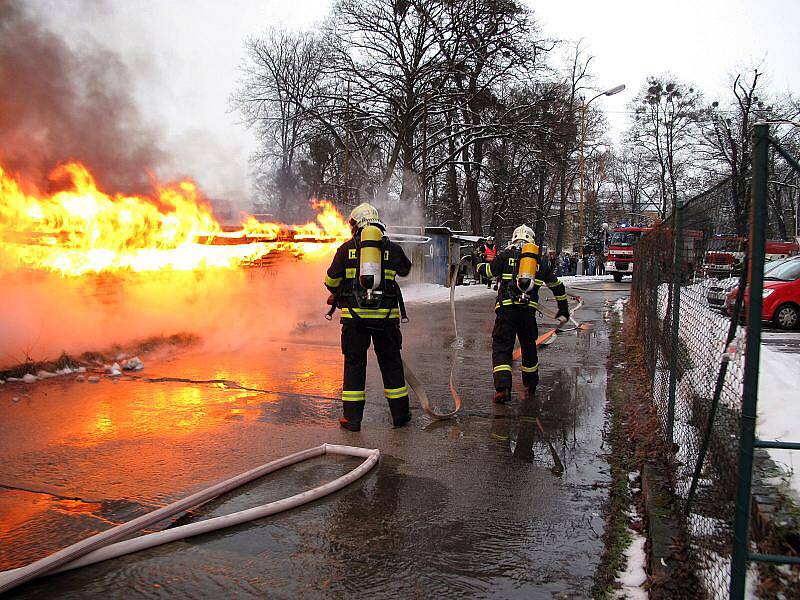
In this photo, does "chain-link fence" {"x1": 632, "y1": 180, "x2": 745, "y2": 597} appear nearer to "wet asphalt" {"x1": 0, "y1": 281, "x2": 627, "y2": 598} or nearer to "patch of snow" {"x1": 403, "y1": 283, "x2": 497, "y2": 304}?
"wet asphalt" {"x1": 0, "y1": 281, "x2": 627, "y2": 598}

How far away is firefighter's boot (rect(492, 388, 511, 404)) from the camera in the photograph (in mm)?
7023

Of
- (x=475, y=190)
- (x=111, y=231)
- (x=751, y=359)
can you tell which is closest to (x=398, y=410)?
(x=751, y=359)

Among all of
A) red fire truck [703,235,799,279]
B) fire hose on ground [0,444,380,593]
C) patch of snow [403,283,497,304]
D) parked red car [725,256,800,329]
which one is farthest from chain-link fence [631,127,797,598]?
patch of snow [403,283,497,304]

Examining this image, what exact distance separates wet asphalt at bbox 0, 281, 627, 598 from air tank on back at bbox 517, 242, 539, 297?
123 centimetres

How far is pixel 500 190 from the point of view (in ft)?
114

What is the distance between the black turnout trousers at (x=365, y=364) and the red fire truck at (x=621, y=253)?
31.4m

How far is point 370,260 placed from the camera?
19.2 feet

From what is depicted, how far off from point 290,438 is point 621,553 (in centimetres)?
290

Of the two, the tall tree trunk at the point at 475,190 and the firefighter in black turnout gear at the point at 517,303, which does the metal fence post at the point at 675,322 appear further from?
the tall tree trunk at the point at 475,190

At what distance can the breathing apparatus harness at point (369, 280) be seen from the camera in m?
5.84

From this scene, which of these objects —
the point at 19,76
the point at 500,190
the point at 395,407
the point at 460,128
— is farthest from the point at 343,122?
the point at 395,407

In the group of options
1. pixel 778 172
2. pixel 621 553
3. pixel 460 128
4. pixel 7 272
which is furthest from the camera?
pixel 460 128

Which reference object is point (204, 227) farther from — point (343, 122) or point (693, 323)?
point (343, 122)

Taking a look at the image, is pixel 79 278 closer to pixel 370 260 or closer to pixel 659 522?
pixel 370 260
